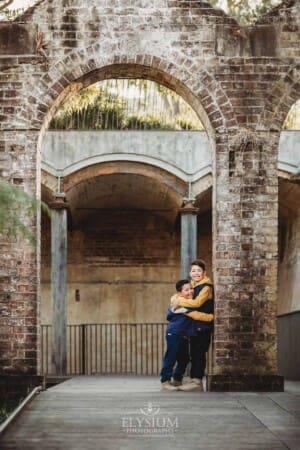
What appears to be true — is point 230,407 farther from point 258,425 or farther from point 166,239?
point 166,239

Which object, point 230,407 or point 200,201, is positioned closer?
point 230,407

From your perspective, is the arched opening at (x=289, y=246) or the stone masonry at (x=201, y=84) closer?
the stone masonry at (x=201, y=84)

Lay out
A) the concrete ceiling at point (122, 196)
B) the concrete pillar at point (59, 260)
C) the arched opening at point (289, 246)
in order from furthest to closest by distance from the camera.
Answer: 1. the concrete ceiling at point (122, 196)
2. the concrete pillar at point (59, 260)
3. the arched opening at point (289, 246)

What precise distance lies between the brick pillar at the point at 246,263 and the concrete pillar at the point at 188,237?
27.1 feet

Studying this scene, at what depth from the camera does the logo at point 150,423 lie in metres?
6.82

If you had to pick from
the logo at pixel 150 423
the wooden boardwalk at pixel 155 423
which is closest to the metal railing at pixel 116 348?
the wooden boardwalk at pixel 155 423

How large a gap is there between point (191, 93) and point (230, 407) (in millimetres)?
4367

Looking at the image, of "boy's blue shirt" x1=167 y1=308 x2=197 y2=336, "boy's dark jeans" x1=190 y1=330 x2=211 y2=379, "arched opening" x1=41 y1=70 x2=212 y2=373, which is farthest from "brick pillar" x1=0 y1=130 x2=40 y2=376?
"arched opening" x1=41 y1=70 x2=212 y2=373

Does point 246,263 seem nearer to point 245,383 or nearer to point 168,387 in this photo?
point 245,383

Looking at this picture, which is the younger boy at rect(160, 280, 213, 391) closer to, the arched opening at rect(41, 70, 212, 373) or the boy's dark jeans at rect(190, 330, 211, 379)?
the boy's dark jeans at rect(190, 330, 211, 379)

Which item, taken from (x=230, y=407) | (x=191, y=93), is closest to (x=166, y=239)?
(x=191, y=93)

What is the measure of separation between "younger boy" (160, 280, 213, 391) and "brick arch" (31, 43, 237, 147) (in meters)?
2.10

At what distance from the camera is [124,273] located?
80.2 feet

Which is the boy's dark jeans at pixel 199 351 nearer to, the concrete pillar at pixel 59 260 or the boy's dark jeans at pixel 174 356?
the boy's dark jeans at pixel 174 356
